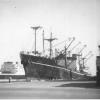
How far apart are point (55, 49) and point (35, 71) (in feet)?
36.9

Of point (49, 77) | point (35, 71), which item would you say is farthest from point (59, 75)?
point (35, 71)

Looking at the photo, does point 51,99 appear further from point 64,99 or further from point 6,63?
point 6,63

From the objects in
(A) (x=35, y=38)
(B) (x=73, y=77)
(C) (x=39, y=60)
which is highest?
(A) (x=35, y=38)

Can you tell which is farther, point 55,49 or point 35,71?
point 55,49

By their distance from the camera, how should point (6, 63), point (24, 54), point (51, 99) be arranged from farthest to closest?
point (6, 63) < point (24, 54) < point (51, 99)

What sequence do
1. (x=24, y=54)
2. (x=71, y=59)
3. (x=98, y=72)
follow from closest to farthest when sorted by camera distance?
(x=98, y=72)
(x=24, y=54)
(x=71, y=59)

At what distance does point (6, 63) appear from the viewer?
65.4 metres

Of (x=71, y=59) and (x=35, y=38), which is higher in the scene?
(x=35, y=38)

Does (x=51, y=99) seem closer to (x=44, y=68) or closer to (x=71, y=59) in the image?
(x=44, y=68)

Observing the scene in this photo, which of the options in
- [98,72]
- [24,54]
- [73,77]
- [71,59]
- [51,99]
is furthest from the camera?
[71,59]

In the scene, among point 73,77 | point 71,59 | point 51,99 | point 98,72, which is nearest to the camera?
point 51,99

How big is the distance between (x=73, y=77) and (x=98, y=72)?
19839 mm

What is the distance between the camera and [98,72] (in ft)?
71.6

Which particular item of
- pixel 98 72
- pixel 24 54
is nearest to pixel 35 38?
pixel 24 54
